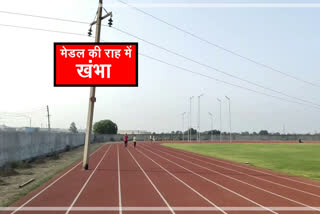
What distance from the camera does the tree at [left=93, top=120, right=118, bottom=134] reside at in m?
157

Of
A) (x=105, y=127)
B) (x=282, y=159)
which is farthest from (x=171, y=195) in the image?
(x=105, y=127)

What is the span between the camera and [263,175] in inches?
691

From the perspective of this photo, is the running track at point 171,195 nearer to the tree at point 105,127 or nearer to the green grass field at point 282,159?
the green grass field at point 282,159

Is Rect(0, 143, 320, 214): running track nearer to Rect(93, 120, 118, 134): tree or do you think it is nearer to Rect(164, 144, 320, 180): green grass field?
Rect(164, 144, 320, 180): green grass field

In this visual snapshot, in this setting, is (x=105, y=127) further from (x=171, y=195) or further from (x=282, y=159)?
(x=171, y=195)

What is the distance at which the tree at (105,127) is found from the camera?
157 metres

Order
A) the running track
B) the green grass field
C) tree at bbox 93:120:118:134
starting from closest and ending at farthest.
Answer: the running track, the green grass field, tree at bbox 93:120:118:134

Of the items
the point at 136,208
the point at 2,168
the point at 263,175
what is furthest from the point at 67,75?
the point at 263,175

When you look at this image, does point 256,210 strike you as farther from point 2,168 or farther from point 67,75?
point 2,168

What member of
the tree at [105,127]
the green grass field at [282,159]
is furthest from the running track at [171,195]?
the tree at [105,127]

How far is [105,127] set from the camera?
15812 centimetres

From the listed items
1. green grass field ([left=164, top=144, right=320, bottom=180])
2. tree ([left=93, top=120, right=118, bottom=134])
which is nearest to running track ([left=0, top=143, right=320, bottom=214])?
green grass field ([left=164, top=144, right=320, bottom=180])

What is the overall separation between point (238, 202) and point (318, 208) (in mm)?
2052

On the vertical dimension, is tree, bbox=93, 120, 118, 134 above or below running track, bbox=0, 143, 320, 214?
above
